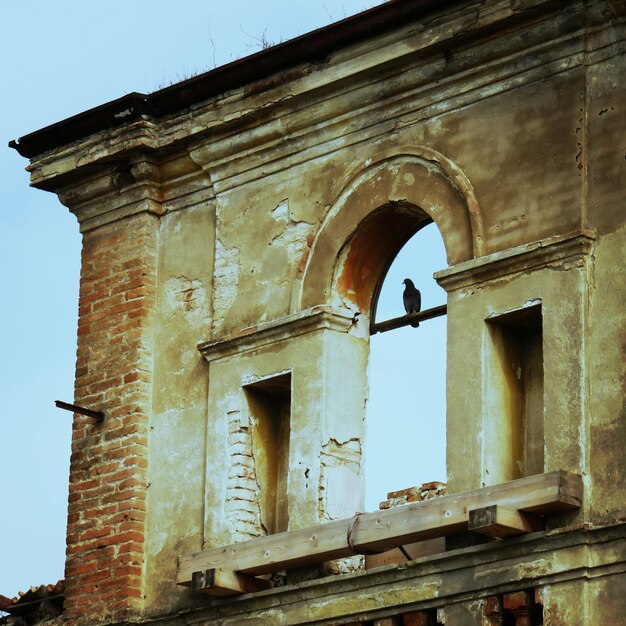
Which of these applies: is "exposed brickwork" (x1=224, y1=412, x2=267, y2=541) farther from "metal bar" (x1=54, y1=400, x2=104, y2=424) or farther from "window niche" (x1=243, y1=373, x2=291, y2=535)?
"metal bar" (x1=54, y1=400, x2=104, y2=424)

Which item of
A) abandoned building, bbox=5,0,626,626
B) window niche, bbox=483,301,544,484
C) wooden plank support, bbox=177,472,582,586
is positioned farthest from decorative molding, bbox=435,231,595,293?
wooden plank support, bbox=177,472,582,586

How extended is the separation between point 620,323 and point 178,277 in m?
3.77

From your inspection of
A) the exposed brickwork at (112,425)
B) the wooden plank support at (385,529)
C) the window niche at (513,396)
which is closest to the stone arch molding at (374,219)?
the window niche at (513,396)

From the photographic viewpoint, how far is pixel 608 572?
409 inches

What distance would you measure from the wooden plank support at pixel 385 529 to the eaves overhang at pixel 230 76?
3.15 meters

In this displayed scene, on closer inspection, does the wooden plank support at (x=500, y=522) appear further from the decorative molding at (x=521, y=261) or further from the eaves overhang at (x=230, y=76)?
the eaves overhang at (x=230, y=76)

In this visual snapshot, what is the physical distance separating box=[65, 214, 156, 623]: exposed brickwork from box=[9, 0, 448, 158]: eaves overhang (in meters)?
0.73

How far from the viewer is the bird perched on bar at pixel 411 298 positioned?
12359 mm

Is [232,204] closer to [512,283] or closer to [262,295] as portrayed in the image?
[262,295]

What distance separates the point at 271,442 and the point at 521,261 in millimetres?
2393

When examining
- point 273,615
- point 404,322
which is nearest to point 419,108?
point 404,322

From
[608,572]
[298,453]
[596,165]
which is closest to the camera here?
[608,572]

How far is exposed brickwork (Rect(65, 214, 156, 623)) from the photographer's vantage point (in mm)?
12961

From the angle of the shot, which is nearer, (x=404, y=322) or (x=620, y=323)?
(x=620, y=323)
